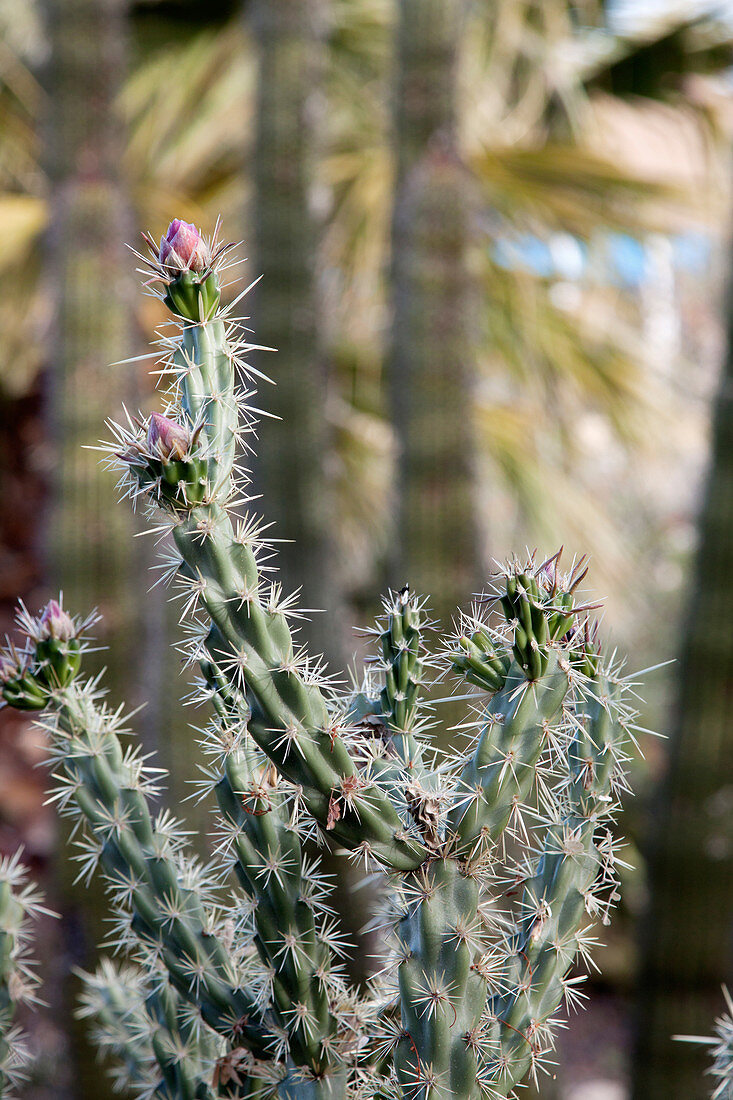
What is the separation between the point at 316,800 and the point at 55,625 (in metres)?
0.39

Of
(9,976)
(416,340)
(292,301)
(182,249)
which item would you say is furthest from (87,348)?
(182,249)

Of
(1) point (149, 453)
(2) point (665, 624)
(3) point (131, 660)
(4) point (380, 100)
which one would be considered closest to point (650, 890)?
(3) point (131, 660)

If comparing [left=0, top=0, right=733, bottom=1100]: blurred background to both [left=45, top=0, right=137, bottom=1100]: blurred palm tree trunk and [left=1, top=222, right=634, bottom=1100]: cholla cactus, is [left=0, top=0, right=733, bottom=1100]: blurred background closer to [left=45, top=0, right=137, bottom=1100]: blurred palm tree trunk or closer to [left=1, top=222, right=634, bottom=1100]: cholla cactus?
[left=45, top=0, right=137, bottom=1100]: blurred palm tree trunk

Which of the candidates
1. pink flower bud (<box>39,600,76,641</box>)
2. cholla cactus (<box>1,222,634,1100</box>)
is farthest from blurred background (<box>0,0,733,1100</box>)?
pink flower bud (<box>39,600,76,641</box>)

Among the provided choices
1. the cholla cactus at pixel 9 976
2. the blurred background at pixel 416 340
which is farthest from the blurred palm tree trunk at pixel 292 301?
the cholla cactus at pixel 9 976

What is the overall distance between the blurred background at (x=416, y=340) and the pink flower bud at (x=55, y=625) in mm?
1502

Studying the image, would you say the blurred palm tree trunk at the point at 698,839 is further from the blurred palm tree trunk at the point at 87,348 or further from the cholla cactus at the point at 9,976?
the cholla cactus at the point at 9,976

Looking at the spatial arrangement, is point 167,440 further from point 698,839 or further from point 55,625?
point 698,839

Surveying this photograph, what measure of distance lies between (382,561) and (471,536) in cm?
223

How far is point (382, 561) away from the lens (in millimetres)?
5535

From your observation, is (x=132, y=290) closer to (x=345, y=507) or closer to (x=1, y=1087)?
(x=345, y=507)

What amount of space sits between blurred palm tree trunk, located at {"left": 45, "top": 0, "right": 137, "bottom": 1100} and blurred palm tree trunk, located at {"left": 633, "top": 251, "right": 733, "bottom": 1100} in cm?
174

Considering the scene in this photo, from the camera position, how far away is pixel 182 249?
969mm

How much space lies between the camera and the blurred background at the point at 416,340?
3203 millimetres
